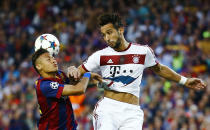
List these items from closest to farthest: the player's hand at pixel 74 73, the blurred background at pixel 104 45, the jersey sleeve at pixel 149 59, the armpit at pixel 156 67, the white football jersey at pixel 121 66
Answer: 1. the player's hand at pixel 74 73
2. the white football jersey at pixel 121 66
3. the jersey sleeve at pixel 149 59
4. the armpit at pixel 156 67
5. the blurred background at pixel 104 45

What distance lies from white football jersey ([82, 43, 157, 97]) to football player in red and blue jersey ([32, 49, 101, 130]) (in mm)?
269

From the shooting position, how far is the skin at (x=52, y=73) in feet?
18.1

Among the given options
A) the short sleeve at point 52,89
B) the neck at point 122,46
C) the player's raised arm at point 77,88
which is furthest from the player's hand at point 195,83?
the short sleeve at point 52,89

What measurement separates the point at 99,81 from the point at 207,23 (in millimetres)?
9133

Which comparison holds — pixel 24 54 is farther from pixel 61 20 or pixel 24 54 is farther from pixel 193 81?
→ pixel 193 81

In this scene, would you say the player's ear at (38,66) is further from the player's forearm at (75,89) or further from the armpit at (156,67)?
the armpit at (156,67)

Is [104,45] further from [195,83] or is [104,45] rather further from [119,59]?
[119,59]

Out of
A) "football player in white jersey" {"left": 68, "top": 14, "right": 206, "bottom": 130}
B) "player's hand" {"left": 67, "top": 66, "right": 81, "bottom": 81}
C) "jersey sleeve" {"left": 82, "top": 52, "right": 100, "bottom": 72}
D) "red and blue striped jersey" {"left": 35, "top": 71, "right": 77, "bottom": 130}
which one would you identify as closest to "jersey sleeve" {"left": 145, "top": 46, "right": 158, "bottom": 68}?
"football player in white jersey" {"left": 68, "top": 14, "right": 206, "bottom": 130}

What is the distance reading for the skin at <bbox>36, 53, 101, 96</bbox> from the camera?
18.1 feet

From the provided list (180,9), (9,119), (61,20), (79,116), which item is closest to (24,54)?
(61,20)

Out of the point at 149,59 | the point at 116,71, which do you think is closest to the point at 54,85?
the point at 116,71

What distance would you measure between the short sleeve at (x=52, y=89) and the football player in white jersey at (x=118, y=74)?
44cm

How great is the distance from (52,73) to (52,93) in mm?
288

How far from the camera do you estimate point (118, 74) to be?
5.98 meters
